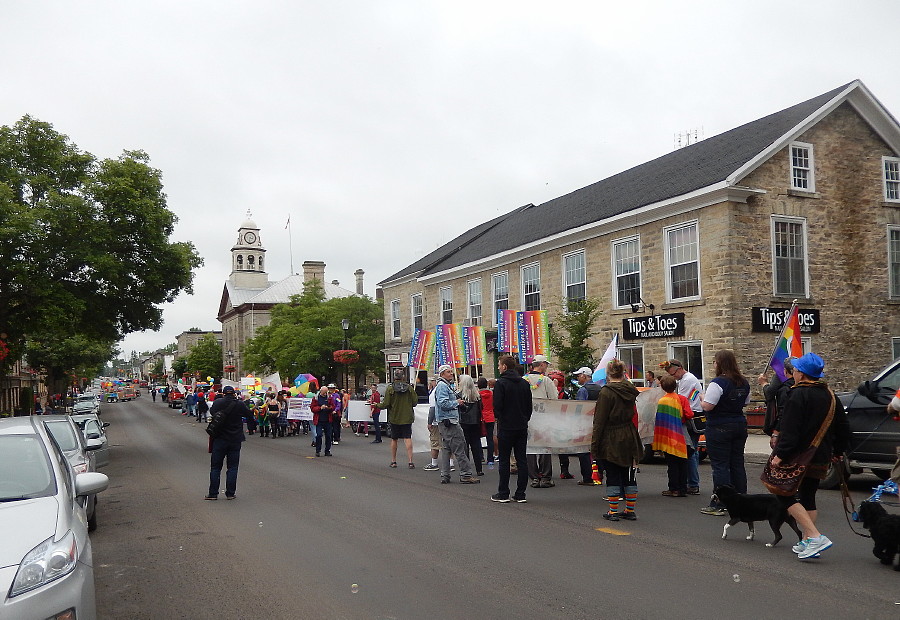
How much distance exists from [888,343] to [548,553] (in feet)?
64.5

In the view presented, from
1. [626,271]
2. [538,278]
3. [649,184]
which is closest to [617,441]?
[626,271]

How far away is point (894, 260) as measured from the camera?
23.1 metres

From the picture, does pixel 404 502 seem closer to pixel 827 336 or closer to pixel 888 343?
pixel 827 336

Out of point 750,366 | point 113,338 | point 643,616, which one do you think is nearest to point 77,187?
point 113,338

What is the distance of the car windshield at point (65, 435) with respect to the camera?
33.7 ft

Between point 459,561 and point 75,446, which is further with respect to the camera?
point 75,446

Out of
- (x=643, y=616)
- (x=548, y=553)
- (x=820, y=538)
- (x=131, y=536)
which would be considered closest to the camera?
(x=643, y=616)

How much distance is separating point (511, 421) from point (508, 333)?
13064 mm

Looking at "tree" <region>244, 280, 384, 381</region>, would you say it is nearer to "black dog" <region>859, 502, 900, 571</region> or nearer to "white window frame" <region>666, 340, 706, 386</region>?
"white window frame" <region>666, 340, 706, 386</region>

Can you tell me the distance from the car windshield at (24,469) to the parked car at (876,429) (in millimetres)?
8618

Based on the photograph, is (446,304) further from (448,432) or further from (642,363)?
(448,432)

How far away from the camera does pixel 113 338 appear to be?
79.3 ft

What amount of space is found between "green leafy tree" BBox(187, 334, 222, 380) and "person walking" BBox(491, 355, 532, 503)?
101797mm

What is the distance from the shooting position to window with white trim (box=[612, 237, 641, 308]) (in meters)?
23.3
